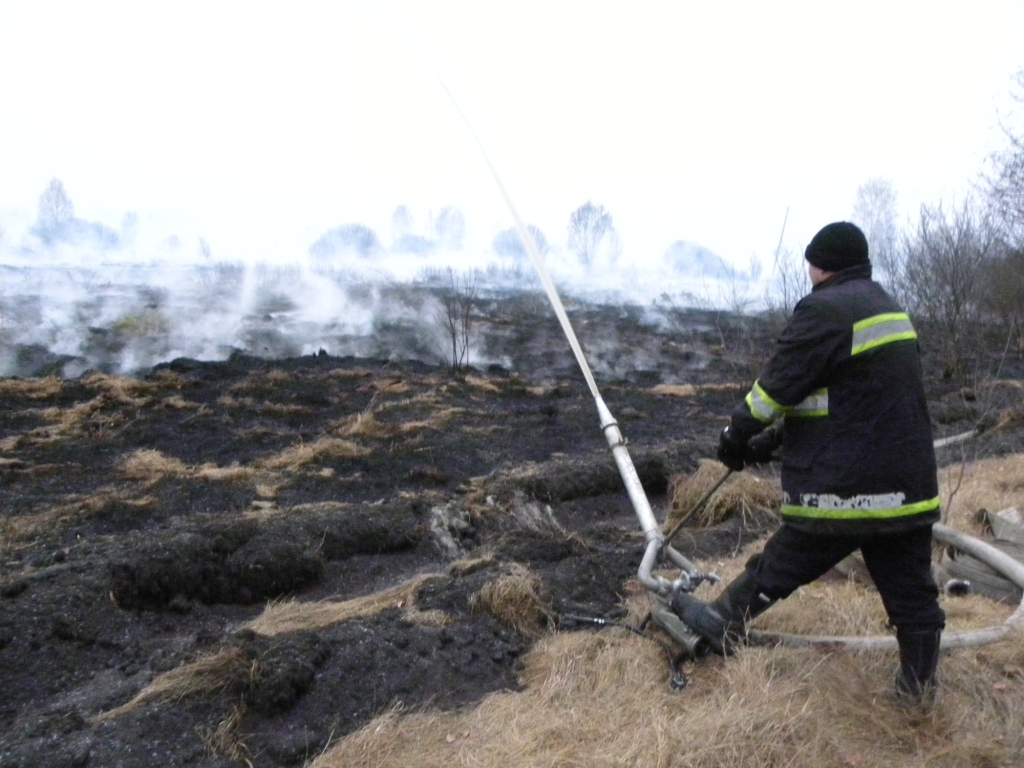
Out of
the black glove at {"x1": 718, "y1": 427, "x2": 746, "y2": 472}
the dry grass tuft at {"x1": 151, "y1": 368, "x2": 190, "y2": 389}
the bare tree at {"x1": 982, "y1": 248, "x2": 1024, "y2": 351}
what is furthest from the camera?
the bare tree at {"x1": 982, "y1": 248, "x2": 1024, "y2": 351}

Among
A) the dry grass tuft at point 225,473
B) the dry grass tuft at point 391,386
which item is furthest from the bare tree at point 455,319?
the dry grass tuft at point 225,473

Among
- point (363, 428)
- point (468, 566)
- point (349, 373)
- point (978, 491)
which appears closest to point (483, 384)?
point (349, 373)

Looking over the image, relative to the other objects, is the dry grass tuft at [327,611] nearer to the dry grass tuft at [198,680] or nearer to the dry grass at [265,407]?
the dry grass tuft at [198,680]

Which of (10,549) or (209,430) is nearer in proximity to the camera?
(10,549)

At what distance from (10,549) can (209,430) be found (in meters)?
4.17

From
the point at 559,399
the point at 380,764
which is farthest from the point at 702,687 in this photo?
the point at 559,399

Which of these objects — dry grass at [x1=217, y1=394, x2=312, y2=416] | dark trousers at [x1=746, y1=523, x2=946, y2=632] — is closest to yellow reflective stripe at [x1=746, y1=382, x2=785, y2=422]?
dark trousers at [x1=746, y1=523, x2=946, y2=632]

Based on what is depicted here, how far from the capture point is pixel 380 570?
19.5 ft

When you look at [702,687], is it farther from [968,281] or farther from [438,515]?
[968,281]

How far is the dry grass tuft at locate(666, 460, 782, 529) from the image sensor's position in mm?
6441

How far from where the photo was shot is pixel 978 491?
5922mm

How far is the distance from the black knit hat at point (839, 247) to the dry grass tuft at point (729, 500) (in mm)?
3542

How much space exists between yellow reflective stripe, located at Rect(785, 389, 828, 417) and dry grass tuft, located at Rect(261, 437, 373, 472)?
20.9 ft

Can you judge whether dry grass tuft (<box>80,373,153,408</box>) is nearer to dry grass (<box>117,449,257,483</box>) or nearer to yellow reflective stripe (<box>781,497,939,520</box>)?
dry grass (<box>117,449,257,483</box>)
